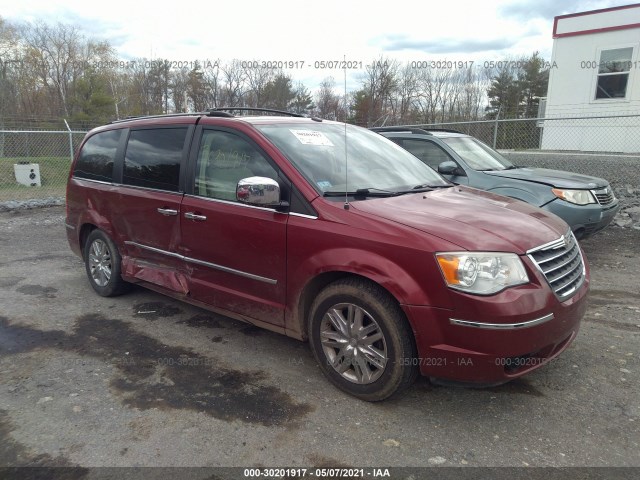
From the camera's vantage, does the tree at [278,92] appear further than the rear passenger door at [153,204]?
Yes

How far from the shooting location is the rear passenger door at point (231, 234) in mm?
3441

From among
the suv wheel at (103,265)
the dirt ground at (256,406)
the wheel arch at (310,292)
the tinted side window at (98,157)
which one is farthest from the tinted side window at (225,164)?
the suv wheel at (103,265)

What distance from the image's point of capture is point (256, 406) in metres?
3.10

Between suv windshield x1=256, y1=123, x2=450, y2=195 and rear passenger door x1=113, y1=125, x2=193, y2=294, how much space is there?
0.99m

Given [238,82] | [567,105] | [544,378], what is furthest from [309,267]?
[238,82]

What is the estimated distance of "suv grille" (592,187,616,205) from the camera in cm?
632

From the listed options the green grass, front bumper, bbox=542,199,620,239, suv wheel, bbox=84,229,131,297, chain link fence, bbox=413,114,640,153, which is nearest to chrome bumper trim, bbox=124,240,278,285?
suv wheel, bbox=84,229,131,297

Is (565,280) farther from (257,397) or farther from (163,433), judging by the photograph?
(163,433)

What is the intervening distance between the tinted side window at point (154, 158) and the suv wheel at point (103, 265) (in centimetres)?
79

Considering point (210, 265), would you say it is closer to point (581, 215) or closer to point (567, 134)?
point (581, 215)

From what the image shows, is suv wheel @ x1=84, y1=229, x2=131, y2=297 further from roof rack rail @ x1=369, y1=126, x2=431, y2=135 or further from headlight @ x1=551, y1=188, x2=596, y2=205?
headlight @ x1=551, y1=188, x2=596, y2=205

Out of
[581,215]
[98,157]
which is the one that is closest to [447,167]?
[581,215]

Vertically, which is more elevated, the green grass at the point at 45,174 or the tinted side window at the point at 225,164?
the tinted side window at the point at 225,164

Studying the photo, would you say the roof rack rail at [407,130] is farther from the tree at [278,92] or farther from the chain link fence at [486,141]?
the tree at [278,92]
